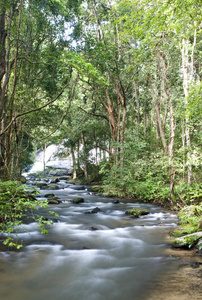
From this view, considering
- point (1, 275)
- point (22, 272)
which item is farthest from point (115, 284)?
point (1, 275)

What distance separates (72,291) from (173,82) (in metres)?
13.2

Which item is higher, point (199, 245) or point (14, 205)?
point (14, 205)

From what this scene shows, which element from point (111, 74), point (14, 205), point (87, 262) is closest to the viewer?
point (14, 205)

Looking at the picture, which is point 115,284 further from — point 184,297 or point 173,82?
point 173,82

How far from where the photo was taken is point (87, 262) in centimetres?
460

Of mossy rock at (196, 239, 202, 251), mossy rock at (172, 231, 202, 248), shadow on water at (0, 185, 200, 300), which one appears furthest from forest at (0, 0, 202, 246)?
mossy rock at (196, 239, 202, 251)

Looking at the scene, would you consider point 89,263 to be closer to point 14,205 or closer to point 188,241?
point 14,205

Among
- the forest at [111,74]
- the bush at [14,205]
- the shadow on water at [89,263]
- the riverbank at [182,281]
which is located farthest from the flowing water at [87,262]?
the forest at [111,74]

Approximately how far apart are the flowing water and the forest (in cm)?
128

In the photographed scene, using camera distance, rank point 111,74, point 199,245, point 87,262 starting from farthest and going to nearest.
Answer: point 111,74
point 87,262
point 199,245

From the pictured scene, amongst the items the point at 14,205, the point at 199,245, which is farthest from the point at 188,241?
the point at 14,205

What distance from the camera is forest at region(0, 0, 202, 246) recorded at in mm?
5598

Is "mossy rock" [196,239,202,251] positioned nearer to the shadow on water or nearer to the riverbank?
the riverbank

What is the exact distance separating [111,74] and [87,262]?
11.2 m
